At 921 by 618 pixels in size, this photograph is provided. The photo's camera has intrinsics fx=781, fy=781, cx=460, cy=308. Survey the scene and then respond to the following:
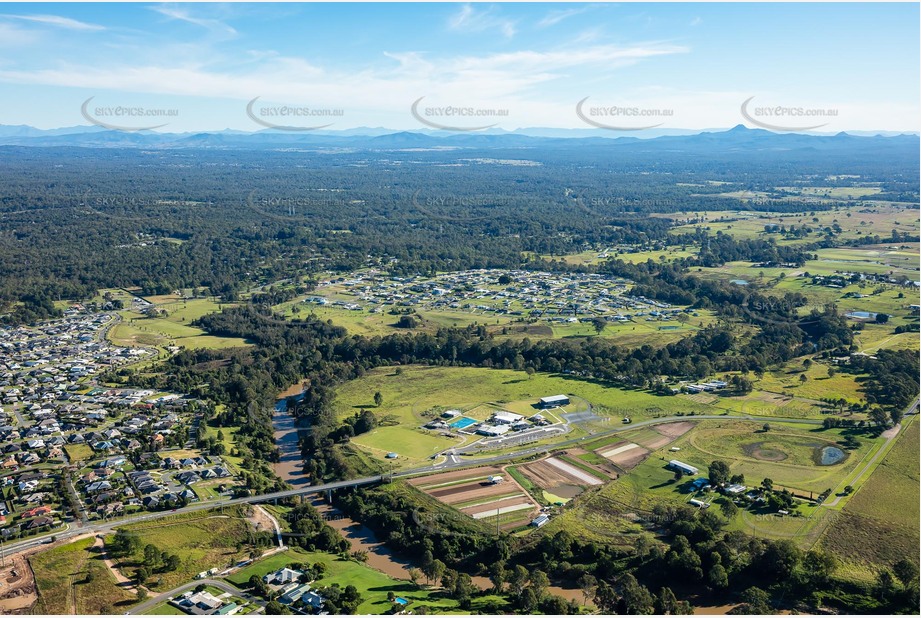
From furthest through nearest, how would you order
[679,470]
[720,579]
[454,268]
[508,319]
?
1. [454,268]
2. [508,319]
3. [679,470]
4. [720,579]

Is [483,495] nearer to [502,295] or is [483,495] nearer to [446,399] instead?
[446,399]

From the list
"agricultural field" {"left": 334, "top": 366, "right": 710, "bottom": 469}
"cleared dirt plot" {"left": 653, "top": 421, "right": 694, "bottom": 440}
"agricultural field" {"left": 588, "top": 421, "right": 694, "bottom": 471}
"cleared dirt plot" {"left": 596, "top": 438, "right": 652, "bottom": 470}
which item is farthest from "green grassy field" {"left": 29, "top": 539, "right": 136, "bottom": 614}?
"cleared dirt plot" {"left": 653, "top": 421, "right": 694, "bottom": 440}

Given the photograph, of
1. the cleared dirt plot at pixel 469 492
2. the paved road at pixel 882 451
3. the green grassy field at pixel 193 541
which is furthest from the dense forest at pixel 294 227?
the paved road at pixel 882 451

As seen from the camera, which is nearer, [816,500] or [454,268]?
[816,500]

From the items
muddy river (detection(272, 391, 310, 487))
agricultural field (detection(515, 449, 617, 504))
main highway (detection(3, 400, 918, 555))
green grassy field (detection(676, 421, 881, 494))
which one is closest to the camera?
main highway (detection(3, 400, 918, 555))

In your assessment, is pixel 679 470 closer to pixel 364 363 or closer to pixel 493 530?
pixel 493 530

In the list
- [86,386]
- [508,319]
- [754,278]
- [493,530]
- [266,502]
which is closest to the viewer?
[493,530]

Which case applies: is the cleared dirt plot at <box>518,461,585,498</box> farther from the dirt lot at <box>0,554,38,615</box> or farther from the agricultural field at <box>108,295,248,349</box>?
the agricultural field at <box>108,295,248,349</box>

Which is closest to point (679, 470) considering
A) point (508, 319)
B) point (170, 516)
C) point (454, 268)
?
point (170, 516)
